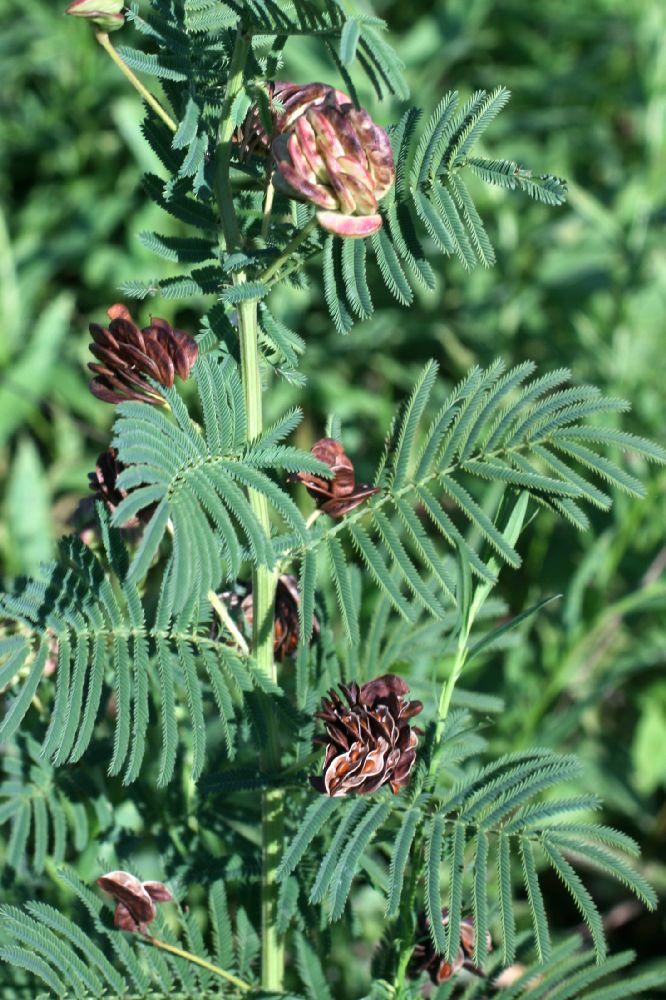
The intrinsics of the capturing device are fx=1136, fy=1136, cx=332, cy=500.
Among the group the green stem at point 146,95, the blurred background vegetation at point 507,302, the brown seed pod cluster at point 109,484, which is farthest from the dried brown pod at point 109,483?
the blurred background vegetation at point 507,302

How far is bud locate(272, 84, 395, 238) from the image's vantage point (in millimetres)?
613

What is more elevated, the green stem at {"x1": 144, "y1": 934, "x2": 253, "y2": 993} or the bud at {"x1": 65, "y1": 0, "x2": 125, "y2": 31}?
the bud at {"x1": 65, "y1": 0, "x2": 125, "y2": 31}

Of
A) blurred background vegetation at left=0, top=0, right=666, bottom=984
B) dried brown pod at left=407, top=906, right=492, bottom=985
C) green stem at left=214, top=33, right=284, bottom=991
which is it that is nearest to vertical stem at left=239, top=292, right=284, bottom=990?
green stem at left=214, top=33, right=284, bottom=991

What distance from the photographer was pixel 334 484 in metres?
0.75

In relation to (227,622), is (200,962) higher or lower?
lower

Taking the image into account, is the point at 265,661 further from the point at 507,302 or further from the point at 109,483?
the point at 507,302

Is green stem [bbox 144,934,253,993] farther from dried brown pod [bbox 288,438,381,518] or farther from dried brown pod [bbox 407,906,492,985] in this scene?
dried brown pod [bbox 288,438,381,518]

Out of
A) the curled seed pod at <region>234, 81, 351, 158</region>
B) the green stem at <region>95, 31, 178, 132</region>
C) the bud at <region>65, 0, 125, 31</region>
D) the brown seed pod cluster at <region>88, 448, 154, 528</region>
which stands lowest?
the brown seed pod cluster at <region>88, 448, 154, 528</region>

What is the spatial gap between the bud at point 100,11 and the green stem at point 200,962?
0.62 m

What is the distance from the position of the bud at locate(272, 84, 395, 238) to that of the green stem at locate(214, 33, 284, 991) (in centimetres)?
9

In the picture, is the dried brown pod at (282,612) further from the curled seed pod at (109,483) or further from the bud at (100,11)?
the bud at (100,11)

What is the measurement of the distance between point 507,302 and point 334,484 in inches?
59.7

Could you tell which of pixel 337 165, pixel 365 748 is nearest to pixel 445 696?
pixel 365 748

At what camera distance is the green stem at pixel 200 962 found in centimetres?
80
